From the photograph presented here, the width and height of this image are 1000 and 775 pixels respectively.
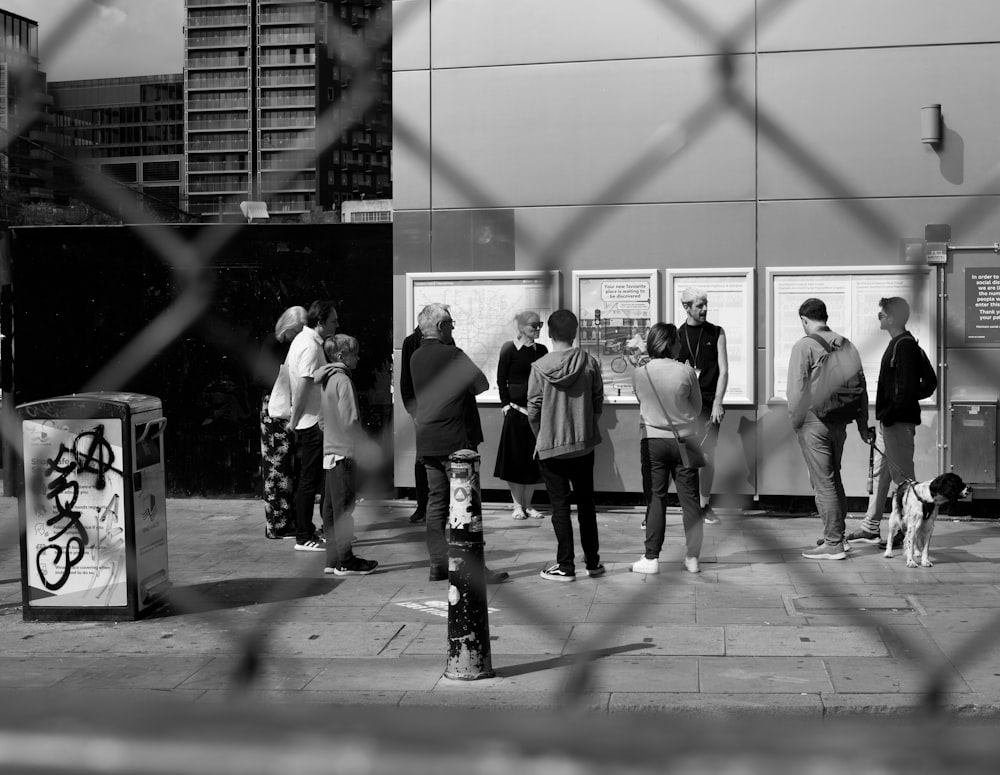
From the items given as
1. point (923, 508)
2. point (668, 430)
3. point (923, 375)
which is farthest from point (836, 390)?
point (668, 430)

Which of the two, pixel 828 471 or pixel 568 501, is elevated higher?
pixel 828 471

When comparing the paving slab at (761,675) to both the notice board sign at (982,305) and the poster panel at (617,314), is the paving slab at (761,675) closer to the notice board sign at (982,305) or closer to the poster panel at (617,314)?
the poster panel at (617,314)

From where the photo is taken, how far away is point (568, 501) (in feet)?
21.9

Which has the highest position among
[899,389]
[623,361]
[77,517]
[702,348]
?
[702,348]

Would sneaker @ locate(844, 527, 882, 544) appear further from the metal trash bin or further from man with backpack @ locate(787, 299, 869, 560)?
the metal trash bin

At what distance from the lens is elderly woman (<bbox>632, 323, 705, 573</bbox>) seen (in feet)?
22.0

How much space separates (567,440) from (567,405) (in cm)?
20

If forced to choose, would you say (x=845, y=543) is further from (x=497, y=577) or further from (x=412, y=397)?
(x=412, y=397)

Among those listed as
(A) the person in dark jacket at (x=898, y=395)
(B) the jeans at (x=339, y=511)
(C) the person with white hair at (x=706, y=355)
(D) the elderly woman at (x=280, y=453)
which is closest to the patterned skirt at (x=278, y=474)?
(D) the elderly woman at (x=280, y=453)

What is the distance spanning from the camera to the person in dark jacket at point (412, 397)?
8180 mm

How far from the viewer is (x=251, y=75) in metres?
1.17

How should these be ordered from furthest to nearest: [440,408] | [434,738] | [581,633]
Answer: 1. [440,408]
2. [581,633]
3. [434,738]

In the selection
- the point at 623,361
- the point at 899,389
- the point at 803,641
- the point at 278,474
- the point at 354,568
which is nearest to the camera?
the point at 803,641

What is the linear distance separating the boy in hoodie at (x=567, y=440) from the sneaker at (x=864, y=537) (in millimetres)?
1968
